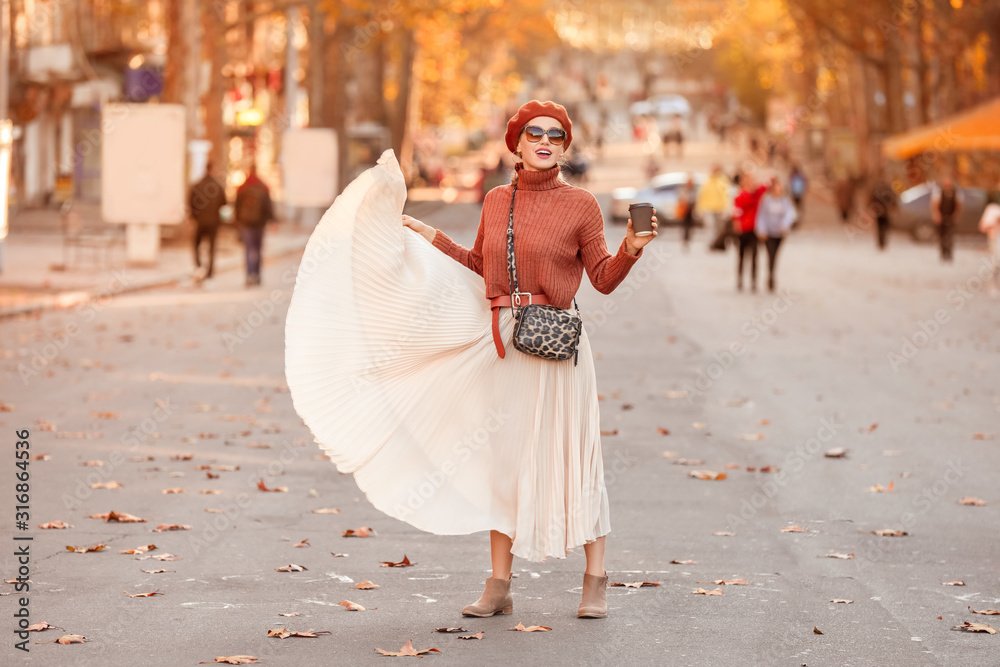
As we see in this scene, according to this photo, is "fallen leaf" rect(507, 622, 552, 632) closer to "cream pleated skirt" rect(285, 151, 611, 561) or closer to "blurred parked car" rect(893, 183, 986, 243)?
"cream pleated skirt" rect(285, 151, 611, 561)

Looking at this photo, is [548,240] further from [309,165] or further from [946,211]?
[309,165]

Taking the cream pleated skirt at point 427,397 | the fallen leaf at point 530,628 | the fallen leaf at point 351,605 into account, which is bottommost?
the fallen leaf at point 351,605

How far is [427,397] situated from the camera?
598 centimetres

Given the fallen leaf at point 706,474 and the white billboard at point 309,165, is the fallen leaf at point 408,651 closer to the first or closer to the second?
the fallen leaf at point 706,474

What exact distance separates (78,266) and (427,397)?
71.9 feet

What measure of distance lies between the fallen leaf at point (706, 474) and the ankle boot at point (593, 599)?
3.34m

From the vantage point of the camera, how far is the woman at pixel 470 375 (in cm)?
589

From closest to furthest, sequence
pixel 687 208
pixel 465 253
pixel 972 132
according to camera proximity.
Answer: pixel 465 253 < pixel 972 132 < pixel 687 208

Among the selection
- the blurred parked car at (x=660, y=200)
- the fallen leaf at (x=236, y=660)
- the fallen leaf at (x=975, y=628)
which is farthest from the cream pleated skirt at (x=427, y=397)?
the blurred parked car at (x=660, y=200)

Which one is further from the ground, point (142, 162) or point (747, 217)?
point (142, 162)

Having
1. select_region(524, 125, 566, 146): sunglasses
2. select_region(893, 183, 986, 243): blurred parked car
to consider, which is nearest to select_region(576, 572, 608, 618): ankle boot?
select_region(524, 125, 566, 146): sunglasses

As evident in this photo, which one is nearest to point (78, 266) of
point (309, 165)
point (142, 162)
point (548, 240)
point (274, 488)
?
point (142, 162)

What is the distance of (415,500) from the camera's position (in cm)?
587

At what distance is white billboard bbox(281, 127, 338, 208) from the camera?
125ft
